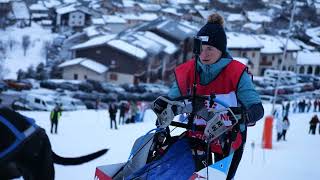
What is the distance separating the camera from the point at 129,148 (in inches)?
335

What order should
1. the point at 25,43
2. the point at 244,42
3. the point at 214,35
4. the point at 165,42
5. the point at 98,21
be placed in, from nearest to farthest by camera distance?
the point at 214,35 < the point at 244,42 < the point at 165,42 < the point at 25,43 < the point at 98,21

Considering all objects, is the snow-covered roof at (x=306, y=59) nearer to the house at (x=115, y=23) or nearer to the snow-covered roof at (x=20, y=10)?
the snow-covered roof at (x=20, y=10)

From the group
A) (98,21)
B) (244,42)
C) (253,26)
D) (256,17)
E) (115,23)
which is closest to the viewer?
(244,42)

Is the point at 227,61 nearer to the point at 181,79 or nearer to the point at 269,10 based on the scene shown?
the point at 181,79

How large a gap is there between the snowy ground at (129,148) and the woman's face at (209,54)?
118 inches

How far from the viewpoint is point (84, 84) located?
26.4m

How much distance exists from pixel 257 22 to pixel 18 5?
2043 centimetres

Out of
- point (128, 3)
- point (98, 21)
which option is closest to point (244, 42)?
point (98, 21)

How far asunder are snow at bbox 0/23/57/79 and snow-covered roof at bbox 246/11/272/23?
18082 millimetres

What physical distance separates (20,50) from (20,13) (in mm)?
5885

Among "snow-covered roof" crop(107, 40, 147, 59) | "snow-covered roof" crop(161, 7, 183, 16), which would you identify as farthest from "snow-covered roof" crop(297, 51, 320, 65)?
"snow-covered roof" crop(161, 7, 183, 16)

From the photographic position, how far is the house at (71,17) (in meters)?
41.5

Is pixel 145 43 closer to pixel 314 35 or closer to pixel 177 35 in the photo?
pixel 177 35

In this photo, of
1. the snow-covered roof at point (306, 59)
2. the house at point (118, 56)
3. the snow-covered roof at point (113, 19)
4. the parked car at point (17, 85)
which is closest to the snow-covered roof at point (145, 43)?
the house at point (118, 56)
